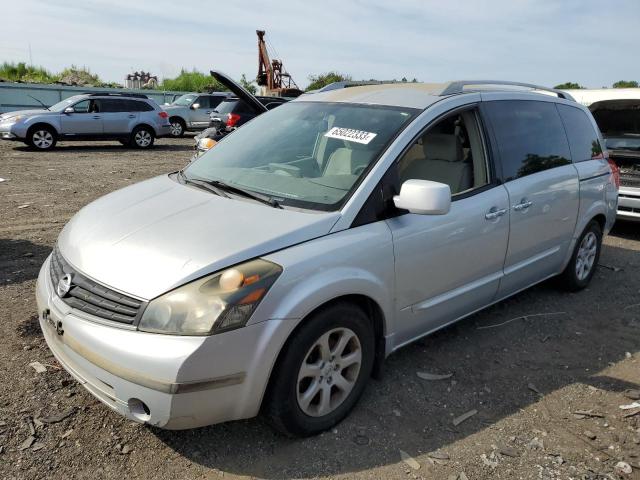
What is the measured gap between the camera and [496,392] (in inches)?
132

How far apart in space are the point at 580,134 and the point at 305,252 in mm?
3351

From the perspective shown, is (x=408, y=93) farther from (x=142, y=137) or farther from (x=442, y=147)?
(x=142, y=137)

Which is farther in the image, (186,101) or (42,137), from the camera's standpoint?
(186,101)

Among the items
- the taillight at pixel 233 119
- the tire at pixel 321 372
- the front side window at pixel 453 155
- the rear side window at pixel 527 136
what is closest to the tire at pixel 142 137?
the taillight at pixel 233 119

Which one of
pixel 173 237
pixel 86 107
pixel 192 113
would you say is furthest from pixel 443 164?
pixel 192 113

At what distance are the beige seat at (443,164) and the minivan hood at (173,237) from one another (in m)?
0.86

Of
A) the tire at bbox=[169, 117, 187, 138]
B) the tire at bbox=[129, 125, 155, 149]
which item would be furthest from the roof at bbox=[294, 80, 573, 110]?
the tire at bbox=[169, 117, 187, 138]

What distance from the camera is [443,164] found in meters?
3.56

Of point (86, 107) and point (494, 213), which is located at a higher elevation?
point (494, 213)

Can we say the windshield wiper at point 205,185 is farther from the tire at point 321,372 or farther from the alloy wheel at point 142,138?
the alloy wheel at point 142,138

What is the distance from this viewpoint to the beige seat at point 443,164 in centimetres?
340

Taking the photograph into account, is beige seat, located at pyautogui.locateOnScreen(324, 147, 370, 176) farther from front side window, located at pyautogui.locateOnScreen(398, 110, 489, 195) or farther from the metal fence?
the metal fence

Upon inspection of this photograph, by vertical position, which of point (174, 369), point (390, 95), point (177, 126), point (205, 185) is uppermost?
point (390, 95)

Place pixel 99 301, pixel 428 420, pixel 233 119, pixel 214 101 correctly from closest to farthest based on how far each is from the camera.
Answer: pixel 99 301 → pixel 428 420 → pixel 233 119 → pixel 214 101
